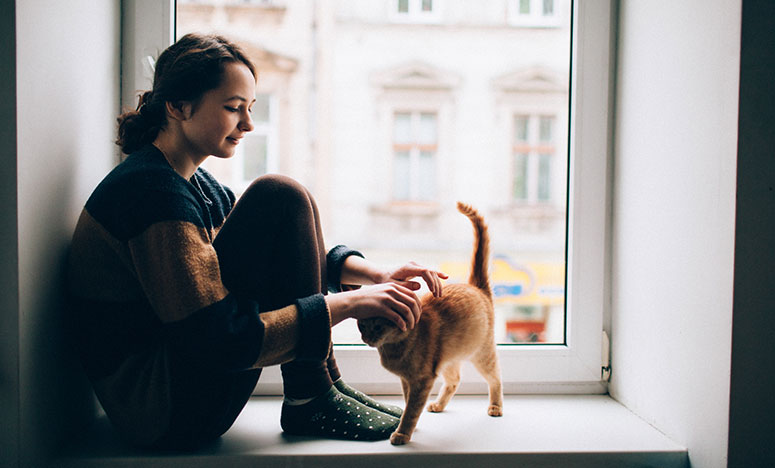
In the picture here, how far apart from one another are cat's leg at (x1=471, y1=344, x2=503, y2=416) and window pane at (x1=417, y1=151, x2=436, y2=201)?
2.97 ft

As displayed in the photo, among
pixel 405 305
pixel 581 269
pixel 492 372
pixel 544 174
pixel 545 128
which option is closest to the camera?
pixel 405 305

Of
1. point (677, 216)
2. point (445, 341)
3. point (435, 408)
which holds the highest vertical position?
point (677, 216)

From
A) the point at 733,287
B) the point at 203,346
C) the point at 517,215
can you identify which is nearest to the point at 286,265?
the point at 203,346

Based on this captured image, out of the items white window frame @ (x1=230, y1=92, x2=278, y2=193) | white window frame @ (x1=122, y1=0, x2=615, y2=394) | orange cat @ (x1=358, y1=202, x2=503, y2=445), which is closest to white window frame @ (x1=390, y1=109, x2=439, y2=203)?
white window frame @ (x1=230, y1=92, x2=278, y2=193)

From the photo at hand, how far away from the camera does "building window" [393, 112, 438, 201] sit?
1.81 m

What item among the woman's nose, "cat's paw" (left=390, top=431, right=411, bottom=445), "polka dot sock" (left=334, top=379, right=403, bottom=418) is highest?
the woman's nose

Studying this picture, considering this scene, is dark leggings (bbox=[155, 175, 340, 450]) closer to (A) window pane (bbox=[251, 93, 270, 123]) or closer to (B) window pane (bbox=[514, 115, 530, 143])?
(A) window pane (bbox=[251, 93, 270, 123])

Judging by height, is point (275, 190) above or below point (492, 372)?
above

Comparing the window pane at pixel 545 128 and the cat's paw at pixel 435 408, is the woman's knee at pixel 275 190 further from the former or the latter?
the window pane at pixel 545 128

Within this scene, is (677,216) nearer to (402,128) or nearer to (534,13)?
(534,13)

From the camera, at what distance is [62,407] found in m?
0.86

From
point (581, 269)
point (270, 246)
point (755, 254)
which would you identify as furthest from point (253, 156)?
point (755, 254)

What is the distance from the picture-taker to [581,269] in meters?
1.18

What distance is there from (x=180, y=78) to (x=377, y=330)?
0.51 meters
